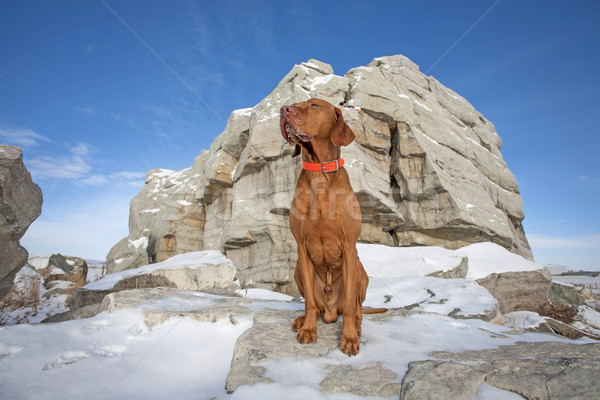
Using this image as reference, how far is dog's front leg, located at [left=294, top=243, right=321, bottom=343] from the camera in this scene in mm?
2458

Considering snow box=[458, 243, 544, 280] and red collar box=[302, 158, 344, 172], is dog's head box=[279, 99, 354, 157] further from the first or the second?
snow box=[458, 243, 544, 280]

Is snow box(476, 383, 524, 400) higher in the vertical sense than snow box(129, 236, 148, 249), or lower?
lower

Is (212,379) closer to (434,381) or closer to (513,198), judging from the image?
(434,381)

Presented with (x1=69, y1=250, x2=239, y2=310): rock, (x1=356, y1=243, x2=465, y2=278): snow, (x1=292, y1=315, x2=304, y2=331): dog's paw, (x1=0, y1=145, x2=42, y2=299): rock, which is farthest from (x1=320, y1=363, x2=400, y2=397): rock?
(x1=356, y1=243, x2=465, y2=278): snow

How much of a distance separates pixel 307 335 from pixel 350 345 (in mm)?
365

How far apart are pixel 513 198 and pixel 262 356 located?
2125cm

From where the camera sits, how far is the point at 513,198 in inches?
731

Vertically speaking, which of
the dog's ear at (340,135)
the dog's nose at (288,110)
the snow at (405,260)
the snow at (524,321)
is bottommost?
the snow at (524,321)

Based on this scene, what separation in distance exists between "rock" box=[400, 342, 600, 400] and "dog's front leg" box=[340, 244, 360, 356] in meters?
0.48

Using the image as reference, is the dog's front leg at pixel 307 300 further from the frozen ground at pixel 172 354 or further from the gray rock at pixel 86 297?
the gray rock at pixel 86 297

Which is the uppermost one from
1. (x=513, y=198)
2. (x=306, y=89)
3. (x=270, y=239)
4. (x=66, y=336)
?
(x=306, y=89)

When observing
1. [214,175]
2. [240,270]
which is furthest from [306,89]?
[240,270]

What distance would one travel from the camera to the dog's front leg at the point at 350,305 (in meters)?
2.26

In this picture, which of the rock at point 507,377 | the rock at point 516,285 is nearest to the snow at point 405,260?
the rock at point 516,285
